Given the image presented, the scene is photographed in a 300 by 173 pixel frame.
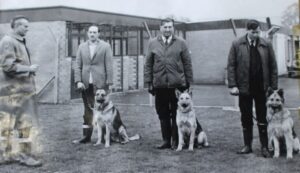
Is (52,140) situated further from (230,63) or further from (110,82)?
(230,63)

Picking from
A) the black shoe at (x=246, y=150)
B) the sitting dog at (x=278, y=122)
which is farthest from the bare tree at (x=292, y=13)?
the black shoe at (x=246, y=150)

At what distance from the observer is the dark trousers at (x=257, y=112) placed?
13.4ft

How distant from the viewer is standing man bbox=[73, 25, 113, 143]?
4574mm

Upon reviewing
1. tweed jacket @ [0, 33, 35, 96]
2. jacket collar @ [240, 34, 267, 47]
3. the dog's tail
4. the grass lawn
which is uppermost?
jacket collar @ [240, 34, 267, 47]

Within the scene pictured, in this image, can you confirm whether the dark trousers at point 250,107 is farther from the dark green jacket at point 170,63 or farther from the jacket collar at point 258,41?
the dark green jacket at point 170,63

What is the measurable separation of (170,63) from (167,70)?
0.07 m

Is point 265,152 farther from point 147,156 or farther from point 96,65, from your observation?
point 96,65

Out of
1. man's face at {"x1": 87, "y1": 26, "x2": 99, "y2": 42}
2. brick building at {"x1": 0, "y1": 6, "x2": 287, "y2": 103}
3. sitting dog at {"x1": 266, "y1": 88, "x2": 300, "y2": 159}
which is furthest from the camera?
brick building at {"x1": 0, "y1": 6, "x2": 287, "y2": 103}

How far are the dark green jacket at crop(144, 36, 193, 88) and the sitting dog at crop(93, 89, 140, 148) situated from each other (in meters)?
0.57

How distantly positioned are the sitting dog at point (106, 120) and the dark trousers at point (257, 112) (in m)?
1.29

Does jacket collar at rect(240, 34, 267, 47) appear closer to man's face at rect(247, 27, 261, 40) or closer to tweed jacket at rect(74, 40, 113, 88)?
man's face at rect(247, 27, 261, 40)

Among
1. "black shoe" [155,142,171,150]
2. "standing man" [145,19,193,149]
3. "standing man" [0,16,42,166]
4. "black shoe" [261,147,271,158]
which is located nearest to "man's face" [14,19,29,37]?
"standing man" [0,16,42,166]

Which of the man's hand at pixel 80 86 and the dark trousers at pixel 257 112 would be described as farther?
the man's hand at pixel 80 86

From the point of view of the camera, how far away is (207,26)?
13.7 metres
